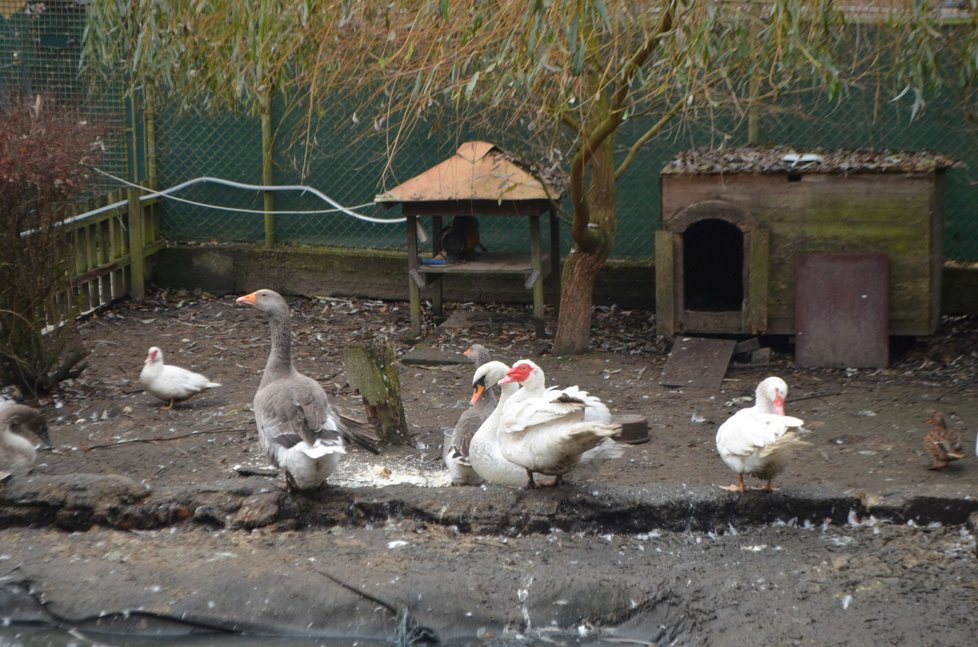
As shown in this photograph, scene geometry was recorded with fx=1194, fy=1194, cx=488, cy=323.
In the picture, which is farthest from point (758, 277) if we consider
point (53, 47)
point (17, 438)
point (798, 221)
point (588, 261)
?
point (53, 47)

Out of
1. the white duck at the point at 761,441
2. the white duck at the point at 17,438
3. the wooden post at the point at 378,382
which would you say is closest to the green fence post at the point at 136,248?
the white duck at the point at 17,438

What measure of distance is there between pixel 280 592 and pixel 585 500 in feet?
4.56

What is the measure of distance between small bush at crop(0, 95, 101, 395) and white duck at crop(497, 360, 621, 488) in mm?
3977

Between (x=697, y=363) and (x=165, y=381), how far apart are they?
364 cm

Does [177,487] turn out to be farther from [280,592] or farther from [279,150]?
[279,150]

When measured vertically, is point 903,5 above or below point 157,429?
above

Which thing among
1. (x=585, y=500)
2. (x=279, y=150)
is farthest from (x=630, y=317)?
(x=585, y=500)

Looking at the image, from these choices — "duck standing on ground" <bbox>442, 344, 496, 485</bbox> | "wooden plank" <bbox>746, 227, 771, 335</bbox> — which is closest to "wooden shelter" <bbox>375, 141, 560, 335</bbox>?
"wooden plank" <bbox>746, 227, 771, 335</bbox>

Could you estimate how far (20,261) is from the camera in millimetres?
7758

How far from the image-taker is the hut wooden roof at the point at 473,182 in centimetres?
897

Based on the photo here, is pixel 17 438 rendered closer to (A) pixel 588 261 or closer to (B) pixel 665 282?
(A) pixel 588 261

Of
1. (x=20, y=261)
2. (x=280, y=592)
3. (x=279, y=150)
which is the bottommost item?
(x=280, y=592)

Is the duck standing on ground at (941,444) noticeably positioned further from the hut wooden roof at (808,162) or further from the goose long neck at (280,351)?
the goose long neck at (280,351)

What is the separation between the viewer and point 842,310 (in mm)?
8531
